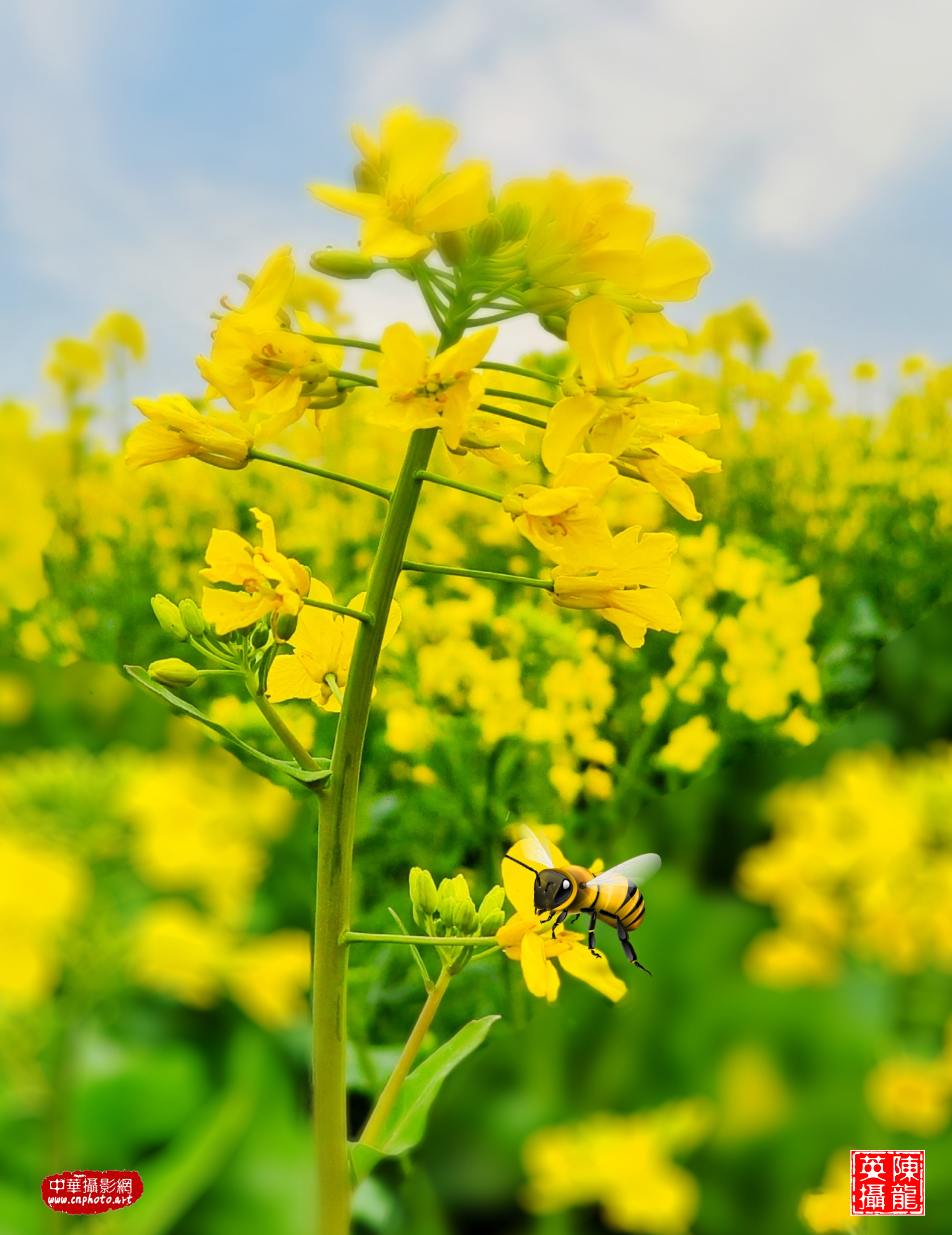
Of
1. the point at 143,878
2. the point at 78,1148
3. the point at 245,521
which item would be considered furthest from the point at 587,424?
the point at 245,521

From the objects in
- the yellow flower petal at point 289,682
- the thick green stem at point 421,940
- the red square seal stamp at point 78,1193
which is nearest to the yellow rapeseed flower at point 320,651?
the yellow flower petal at point 289,682

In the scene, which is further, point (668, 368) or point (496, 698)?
point (496, 698)

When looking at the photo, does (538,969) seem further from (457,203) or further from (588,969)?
(457,203)

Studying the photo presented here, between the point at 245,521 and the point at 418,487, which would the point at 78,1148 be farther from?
the point at 245,521

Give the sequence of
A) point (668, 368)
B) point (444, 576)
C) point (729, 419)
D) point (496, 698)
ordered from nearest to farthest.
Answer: point (668, 368) → point (496, 698) → point (444, 576) → point (729, 419)

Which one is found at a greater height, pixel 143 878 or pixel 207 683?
pixel 207 683

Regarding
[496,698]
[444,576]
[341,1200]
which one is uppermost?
[444,576]

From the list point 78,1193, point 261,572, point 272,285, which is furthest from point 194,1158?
point 272,285
